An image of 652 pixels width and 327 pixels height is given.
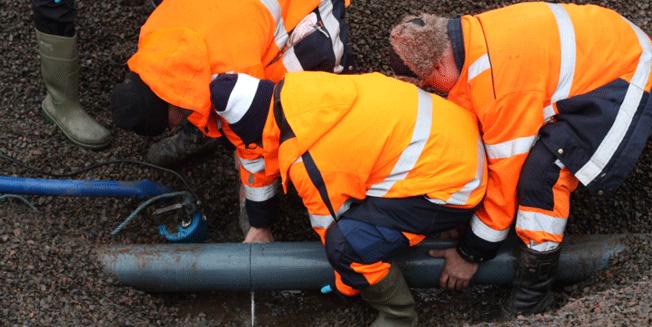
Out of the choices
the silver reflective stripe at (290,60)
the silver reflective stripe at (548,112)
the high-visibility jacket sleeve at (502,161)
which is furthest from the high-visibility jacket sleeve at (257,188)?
the silver reflective stripe at (548,112)

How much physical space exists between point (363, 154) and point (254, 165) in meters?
0.66

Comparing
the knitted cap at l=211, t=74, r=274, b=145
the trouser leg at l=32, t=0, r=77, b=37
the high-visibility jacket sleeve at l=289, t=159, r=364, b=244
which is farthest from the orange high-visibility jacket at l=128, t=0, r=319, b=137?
the trouser leg at l=32, t=0, r=77, b=37

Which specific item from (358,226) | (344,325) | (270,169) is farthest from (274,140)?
(344,325)

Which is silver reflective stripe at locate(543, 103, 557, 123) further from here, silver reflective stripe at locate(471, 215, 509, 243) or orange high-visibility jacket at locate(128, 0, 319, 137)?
orange high-visibility jacket at locate(128, 0, 319, 137)

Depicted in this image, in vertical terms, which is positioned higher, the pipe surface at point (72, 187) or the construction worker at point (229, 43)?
the construction worker at point (229, 43)

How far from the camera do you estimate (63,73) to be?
14.5 feet

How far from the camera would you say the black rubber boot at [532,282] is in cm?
365

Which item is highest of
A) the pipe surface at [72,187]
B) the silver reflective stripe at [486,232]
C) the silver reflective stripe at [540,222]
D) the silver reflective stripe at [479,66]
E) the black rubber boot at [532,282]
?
the silver reflective stripe at [479,66]

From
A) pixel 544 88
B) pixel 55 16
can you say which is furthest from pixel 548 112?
pixel 55 16

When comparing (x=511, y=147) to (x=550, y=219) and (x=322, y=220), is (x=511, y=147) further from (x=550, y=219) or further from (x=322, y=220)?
(x=322, y=220)

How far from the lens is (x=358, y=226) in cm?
345

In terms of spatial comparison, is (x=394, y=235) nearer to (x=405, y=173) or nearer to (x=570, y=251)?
(x=405, y=173)

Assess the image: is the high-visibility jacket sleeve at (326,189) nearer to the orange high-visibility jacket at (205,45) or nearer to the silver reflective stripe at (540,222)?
the orange high-visibility jacket at (205,45)

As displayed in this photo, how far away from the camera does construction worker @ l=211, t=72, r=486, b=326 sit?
3.21 metres
